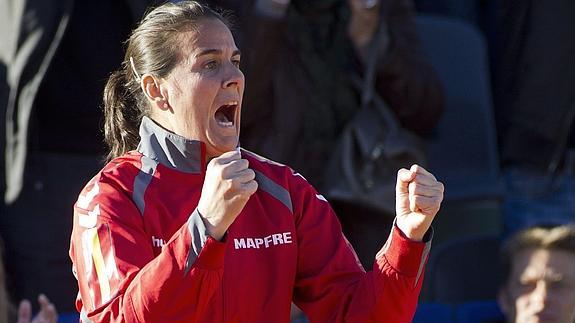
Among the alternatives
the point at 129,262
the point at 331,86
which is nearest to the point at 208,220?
the point at 129,262

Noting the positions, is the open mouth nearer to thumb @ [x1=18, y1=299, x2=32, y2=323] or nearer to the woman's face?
the woman's face

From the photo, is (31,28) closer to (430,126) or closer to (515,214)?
(430,126)

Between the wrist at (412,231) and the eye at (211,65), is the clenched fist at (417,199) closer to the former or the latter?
the wrist at (412,231)

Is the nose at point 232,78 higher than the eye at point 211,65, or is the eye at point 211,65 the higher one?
the eye at point 211,65

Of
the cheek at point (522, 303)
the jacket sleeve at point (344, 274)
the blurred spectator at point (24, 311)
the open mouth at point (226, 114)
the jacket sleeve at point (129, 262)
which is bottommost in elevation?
the cheek at point (522, 303)

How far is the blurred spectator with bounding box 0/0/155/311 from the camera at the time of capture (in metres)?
4.46

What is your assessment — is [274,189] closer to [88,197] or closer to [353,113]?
[88,197]

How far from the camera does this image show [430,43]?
561cm

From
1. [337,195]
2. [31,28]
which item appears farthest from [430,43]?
[31,28]

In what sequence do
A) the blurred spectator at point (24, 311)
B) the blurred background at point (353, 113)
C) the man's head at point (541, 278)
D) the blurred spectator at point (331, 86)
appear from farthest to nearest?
the blurred spectator at point (331, 86)
the blurred background at point (353, 113)
the man's head at point (541, 278)
the blurred spectator at point (24, 311)

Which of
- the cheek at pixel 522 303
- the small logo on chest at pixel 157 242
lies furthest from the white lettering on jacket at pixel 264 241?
the cheek at pixel 522 303

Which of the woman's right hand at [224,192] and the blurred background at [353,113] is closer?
the woman's right hand at [224,192]

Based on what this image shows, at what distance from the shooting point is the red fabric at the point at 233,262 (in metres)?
2.50

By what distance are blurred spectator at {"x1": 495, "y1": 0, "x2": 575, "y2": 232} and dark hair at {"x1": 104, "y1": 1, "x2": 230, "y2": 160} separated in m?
2.52
